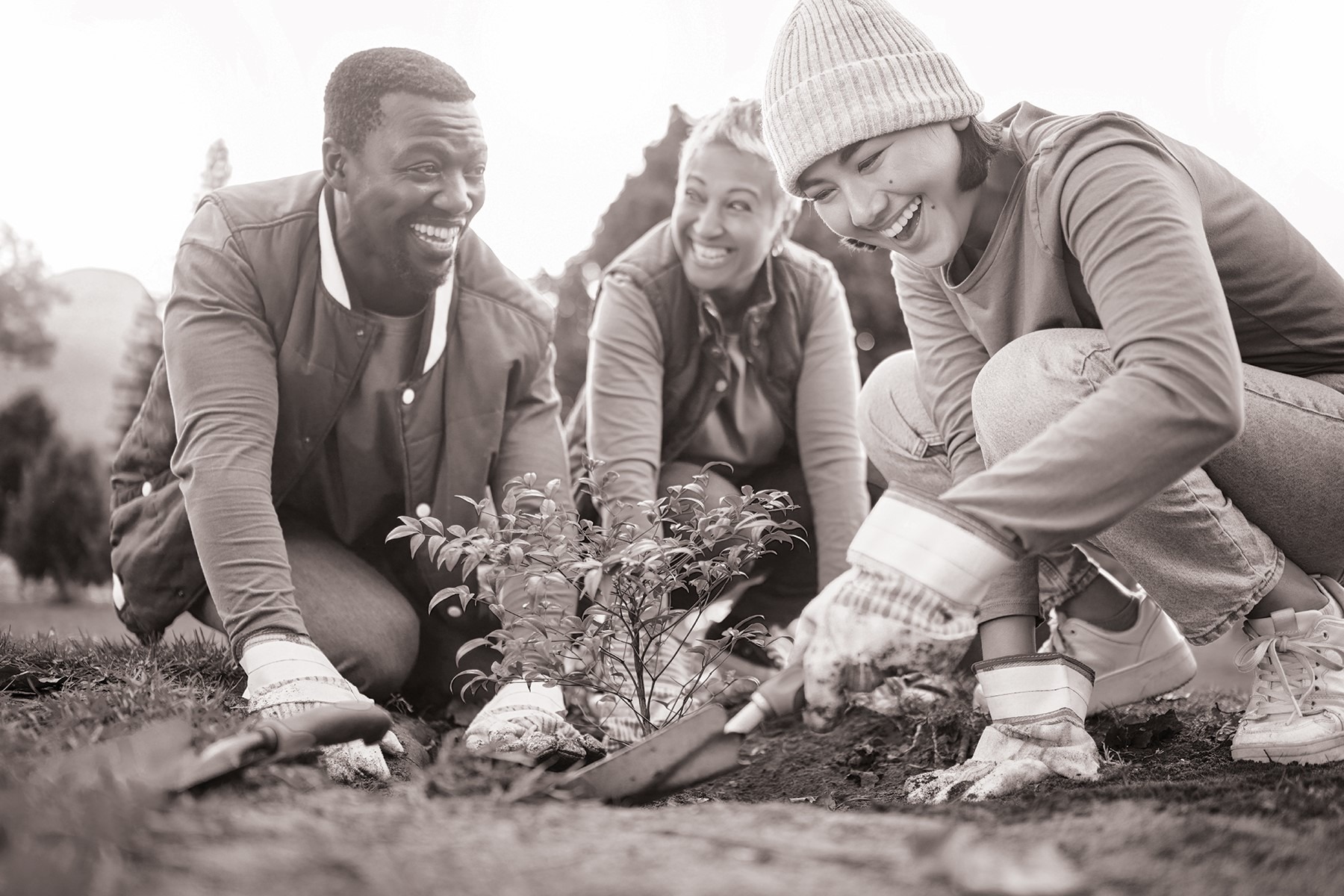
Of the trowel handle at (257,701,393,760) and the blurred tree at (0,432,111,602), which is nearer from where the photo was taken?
the trowel handle at (257,701,393,760)

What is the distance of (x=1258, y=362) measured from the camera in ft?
8.91

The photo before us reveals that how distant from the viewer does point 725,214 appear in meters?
3.84

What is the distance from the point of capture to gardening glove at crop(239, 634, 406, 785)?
253 centimetres

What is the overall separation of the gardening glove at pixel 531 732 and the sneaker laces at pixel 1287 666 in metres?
1.47

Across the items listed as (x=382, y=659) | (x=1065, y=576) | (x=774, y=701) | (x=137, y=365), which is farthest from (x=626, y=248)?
(x=774, y=701)

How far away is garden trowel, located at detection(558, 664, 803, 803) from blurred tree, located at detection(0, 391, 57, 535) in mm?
12750

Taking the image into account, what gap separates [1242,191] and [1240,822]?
1.45 metres

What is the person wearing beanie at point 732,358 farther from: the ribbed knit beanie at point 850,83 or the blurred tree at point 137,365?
the blurred tree at point 137,365

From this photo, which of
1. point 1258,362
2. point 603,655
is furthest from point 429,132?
point 1258,362

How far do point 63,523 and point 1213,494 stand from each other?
1253 cm

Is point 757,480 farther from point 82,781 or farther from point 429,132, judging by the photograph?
point 82,781

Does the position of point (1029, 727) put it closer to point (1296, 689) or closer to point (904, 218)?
point (1296, 689)

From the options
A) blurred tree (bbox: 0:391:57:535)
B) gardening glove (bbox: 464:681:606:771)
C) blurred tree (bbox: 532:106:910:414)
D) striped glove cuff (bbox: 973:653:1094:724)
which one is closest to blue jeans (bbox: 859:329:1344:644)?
striped glove cuff (bbox: 973:653:1094:724)

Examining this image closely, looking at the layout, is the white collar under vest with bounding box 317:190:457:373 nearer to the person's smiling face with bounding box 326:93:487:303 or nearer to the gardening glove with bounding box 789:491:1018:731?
the person's smiling face with bounding box 326:93:487:303
